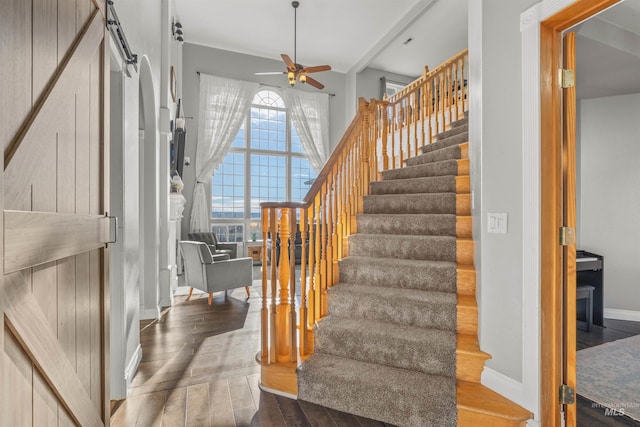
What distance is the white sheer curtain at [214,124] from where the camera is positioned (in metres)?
6.65

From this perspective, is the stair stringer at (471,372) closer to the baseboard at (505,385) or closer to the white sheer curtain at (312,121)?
the baseboard at (505,385)

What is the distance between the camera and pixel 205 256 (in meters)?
3.95

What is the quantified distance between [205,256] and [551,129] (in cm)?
351

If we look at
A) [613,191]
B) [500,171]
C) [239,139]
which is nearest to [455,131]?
[613,191]

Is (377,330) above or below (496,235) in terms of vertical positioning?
below

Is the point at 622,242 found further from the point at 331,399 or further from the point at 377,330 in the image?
the point at 331,399

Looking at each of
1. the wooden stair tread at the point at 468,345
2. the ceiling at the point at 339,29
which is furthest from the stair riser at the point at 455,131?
the wooden stair tread at the point at 468,345

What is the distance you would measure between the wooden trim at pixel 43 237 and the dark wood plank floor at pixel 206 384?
1181 mm

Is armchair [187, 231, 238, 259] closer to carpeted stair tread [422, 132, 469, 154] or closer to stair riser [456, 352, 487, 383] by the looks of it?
carpeted stair tread [422, 132, 469, 154]

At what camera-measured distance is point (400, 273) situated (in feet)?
8.38

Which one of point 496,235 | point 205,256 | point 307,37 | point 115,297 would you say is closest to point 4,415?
point 115,297

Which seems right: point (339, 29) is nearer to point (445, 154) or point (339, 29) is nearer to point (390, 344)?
point (445, 154)

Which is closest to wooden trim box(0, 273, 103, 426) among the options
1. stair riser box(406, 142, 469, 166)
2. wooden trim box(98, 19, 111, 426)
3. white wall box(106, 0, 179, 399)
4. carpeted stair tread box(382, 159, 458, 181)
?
wooden trim box(98, 19, 111, 426)

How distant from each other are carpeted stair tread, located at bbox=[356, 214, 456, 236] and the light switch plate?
0.92 meters
